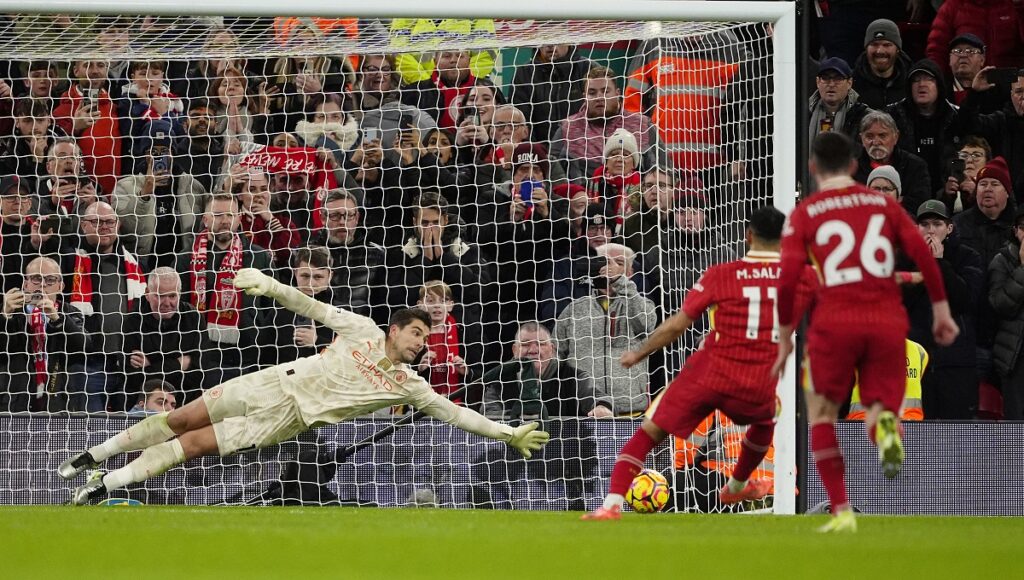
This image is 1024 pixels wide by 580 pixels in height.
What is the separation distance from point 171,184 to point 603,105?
10.6 feet

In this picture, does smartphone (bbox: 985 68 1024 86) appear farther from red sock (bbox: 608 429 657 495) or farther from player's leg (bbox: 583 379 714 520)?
red sock (bbox: 608 429 657 495)

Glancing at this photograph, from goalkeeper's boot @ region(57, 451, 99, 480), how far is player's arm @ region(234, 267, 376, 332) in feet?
4.90

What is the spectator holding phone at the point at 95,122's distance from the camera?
10.1 metres

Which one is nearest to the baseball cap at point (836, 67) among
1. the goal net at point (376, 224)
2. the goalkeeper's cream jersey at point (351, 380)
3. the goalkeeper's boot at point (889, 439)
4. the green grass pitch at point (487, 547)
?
the goal net at point (376, 224)

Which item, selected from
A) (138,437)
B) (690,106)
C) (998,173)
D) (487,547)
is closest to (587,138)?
A: (690,106)

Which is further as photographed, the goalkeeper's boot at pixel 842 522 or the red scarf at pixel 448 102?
the red scarf at pixel 448 102

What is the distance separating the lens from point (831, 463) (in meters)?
5.75

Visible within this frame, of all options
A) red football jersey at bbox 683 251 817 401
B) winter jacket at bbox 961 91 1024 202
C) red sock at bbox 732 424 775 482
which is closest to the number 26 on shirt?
red football jersey at bbox 683 251 817 401

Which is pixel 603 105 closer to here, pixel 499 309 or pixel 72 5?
pixel 499 309

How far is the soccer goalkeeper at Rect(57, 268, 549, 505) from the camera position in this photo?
8.64 meters

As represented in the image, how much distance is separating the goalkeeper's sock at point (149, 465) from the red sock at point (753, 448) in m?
3.74

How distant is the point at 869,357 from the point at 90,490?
5.20m

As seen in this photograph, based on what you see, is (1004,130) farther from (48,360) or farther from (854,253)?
(48,360)

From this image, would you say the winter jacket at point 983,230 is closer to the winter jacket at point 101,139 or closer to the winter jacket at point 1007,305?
the winter jacket at point 1007,305
